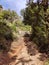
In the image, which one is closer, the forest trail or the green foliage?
the forest trail

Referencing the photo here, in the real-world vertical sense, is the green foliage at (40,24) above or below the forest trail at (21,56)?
above

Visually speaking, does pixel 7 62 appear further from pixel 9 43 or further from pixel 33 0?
pixel 33 0

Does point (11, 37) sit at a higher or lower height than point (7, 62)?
higher

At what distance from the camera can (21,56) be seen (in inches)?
500

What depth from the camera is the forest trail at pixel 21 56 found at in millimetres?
12000

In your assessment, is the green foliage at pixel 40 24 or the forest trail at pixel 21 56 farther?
the green foliage at pixel 40 24

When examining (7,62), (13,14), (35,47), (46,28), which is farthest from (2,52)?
(13,14)

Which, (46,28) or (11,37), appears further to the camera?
(11,37)

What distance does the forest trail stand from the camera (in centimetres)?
1200

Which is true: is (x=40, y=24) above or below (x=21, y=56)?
above

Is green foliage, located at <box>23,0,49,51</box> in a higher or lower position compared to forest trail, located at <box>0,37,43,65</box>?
higher

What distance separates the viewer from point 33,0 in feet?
51.7

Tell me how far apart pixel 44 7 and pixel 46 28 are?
2.04 metres

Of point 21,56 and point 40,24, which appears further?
point 40,24
